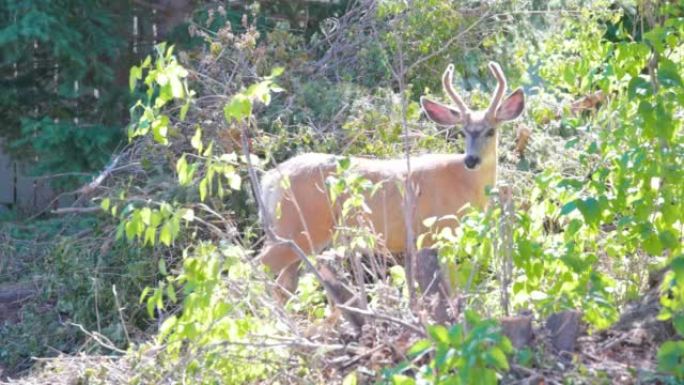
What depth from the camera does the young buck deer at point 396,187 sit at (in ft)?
26.3

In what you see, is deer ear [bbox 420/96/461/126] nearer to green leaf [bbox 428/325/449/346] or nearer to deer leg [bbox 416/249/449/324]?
deer leg [bbox 416/249/449/324]

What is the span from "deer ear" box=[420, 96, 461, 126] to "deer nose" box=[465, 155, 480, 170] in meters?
0.46

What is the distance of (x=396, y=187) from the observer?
318 inches

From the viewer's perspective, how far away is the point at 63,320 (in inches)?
340

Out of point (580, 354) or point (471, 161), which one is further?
point (471, 161)

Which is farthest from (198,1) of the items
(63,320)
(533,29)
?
(63,320)

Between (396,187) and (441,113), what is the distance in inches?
30.3

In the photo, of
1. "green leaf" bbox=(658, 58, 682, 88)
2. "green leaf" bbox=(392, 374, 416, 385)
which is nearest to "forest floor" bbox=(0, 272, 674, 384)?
"green leaf" bbox=(392, 374, 416, 385)

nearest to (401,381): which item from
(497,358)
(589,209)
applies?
(497,358)

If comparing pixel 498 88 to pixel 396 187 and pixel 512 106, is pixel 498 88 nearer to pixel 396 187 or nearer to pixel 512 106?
pixel 512 106

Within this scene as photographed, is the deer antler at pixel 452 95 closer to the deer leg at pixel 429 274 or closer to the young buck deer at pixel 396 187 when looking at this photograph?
the young buck deer at pixel 396 187

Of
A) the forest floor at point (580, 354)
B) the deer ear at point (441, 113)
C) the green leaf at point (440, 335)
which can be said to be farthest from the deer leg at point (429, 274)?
the deer ear at point (441, 113)

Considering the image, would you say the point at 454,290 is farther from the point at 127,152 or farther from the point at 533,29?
the point at 533,29

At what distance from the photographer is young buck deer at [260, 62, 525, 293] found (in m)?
8.03
